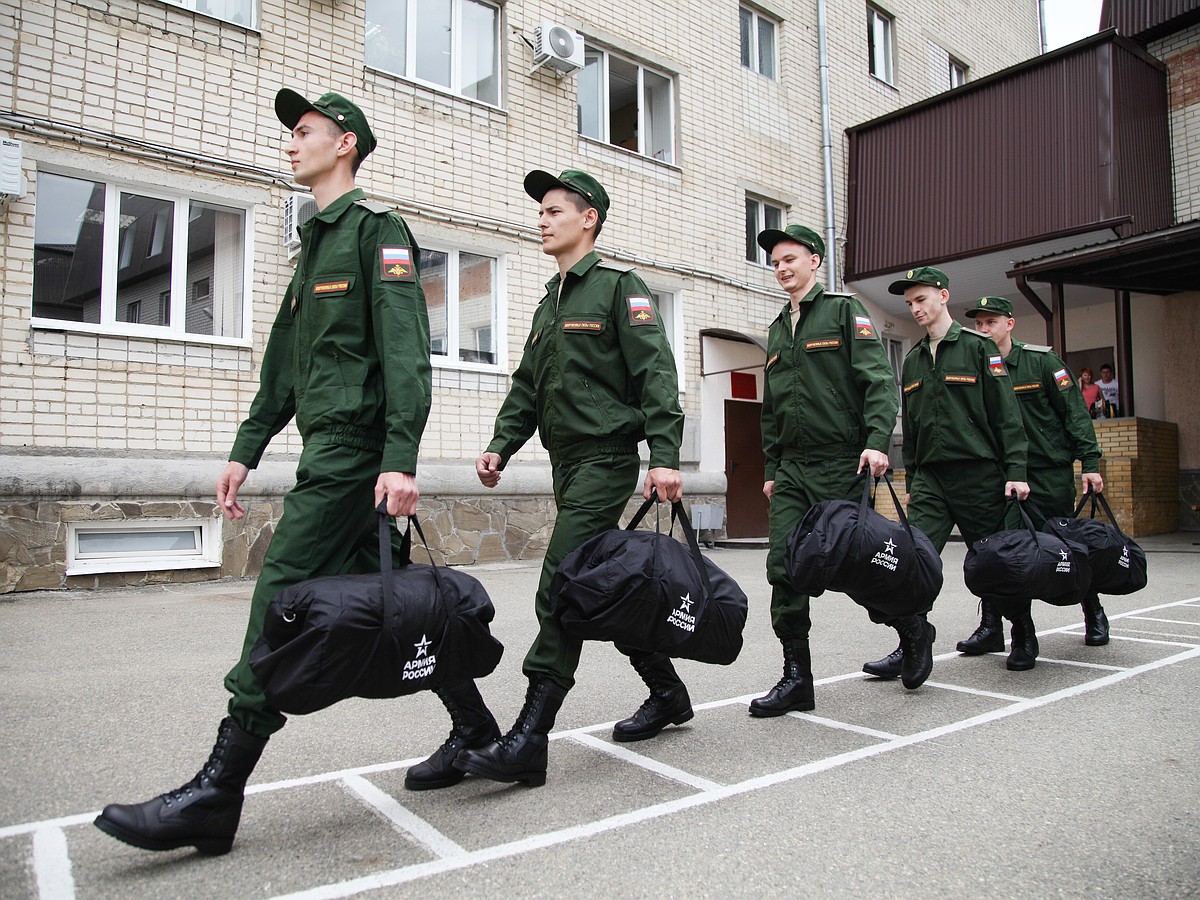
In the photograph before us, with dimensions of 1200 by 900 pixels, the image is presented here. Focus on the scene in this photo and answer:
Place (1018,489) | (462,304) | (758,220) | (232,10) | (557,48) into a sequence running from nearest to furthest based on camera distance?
1. (1018,489)
2. (232,10)
3. (462,304)
4. (557,48)
5. (758,220)

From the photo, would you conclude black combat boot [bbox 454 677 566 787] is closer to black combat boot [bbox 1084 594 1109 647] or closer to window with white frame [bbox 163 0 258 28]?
black combat boot [bbox 1084 594 1109 647]

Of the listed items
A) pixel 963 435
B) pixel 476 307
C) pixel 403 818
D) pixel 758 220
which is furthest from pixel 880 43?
pixel 403 818

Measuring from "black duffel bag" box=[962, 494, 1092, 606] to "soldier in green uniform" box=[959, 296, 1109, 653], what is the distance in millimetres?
608

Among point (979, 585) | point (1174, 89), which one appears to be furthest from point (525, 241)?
point (1174, 89)

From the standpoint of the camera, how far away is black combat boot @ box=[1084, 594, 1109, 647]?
5742mm

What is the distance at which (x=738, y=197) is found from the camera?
47.5ft

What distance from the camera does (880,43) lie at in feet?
59.0

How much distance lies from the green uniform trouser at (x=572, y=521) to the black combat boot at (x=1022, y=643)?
110 inches

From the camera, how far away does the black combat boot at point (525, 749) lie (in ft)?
9.77

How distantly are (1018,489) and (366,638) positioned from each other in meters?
3.85

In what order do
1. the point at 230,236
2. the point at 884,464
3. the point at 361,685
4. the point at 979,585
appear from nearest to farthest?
the point at 361,685 → the point at 884,464 → the point at 979,585 → the point at 230,236

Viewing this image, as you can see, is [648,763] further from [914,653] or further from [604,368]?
[914,653]

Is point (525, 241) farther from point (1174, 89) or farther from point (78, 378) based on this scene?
point (1174, 89)

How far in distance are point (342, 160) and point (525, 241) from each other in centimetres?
865
